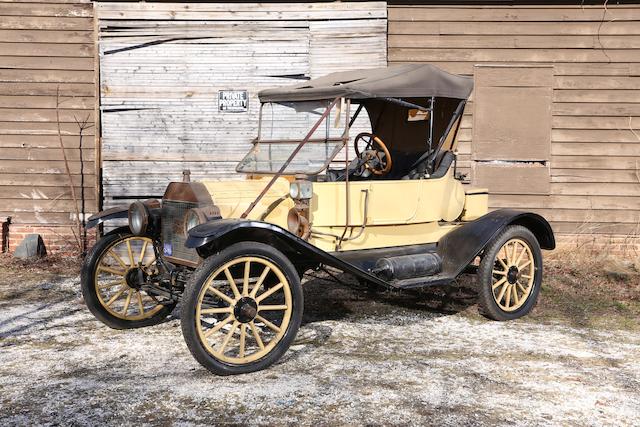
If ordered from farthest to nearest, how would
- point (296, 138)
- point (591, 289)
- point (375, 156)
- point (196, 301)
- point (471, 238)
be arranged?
point (591, 289)
point (375, 156)
point (471, 238)
point (296, 138)
point (196, 301)

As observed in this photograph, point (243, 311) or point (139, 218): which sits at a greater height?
point (139, 218)

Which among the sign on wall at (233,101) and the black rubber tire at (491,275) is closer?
the black rubber tire at (491,275)

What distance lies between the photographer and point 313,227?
491cm

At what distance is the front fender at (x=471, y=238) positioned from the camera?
17.3ft

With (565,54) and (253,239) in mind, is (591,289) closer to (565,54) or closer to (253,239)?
(565,54)

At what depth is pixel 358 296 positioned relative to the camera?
641cm

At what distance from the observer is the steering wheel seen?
5.32 metres

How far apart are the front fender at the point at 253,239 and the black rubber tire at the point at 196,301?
0.40 feet

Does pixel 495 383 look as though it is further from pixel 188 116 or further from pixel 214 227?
pixel 188 116

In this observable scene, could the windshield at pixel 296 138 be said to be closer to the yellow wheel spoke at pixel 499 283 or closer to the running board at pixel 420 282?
the running board at pixel 420 282

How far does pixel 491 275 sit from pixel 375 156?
1337 millimetres

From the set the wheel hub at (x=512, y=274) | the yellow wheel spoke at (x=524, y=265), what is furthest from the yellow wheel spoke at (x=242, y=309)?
the yellow wheel spoke at (x=524, y=265)

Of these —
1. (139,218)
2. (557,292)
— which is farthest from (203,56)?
(557,292)

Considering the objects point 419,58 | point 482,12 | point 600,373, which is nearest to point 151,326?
point 600,373
